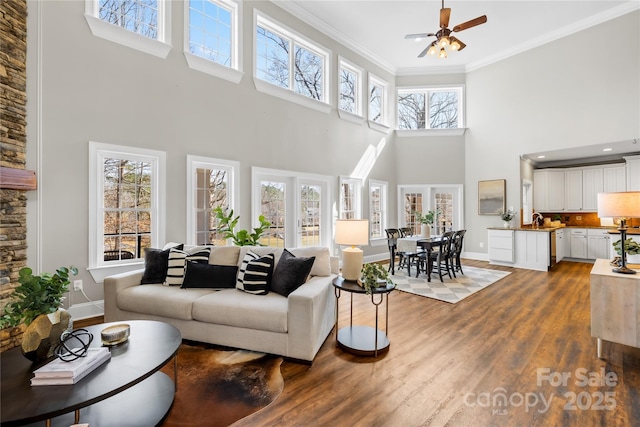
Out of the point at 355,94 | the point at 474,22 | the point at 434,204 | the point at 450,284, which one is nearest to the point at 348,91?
the point at 355,94

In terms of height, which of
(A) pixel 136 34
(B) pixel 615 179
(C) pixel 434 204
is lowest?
(C) pixel 434 204

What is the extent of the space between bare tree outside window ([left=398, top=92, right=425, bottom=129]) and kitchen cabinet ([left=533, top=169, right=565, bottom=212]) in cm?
340

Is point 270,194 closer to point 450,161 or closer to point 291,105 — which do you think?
point 291,105

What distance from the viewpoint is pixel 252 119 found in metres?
5.17

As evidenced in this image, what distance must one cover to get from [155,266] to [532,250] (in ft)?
23.9

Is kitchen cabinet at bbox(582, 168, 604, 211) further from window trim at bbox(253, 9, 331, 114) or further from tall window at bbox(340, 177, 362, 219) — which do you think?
window trim at bbox(253, 9, 331, 114)

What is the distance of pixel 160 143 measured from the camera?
13.6ft

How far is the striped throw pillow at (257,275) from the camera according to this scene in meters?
2.97

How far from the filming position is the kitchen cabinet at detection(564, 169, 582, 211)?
7508 millimetres

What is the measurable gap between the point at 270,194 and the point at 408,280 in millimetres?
3011

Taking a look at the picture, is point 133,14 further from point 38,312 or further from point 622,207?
point 622,207

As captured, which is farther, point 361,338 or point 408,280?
point 408,280

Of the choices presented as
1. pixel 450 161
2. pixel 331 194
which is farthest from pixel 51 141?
pixel 450 161

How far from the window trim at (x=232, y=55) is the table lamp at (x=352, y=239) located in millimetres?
3374
